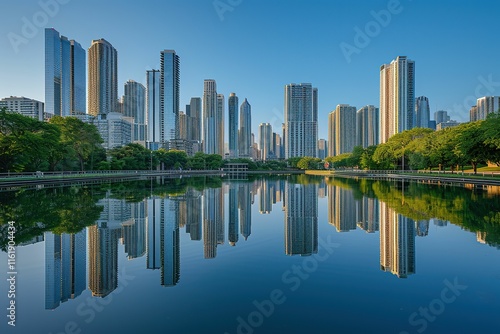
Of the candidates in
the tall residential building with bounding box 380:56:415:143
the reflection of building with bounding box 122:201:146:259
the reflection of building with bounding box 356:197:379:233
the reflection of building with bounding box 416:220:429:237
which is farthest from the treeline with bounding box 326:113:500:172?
the reflection of building with bounding box 122:201:146:259

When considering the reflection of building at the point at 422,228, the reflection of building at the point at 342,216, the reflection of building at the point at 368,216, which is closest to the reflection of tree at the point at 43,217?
the reflection of building at the point at 342,216

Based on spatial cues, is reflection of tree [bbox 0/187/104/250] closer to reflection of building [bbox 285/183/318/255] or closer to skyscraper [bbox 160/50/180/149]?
reflection of building [bbox 285/183/318/255]

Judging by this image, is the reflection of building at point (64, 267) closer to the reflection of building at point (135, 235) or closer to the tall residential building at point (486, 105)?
the reflection of building at point (135, 235)

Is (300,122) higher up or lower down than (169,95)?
lower down

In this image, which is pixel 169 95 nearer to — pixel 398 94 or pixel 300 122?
pixel 300 122

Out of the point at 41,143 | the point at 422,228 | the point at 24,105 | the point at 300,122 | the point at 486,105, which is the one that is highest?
the point at 486,105

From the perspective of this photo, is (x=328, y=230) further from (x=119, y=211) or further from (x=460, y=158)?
(x=460, y=158)

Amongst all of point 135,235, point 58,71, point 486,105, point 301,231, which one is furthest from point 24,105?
point 486,105
